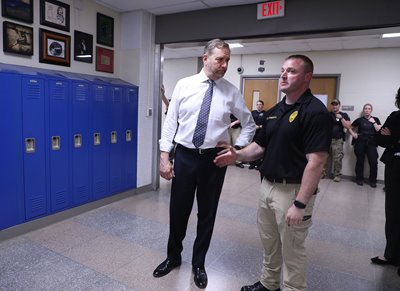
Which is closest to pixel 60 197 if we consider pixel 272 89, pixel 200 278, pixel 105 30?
pixel 200 278

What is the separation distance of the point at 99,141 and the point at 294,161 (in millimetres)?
2597

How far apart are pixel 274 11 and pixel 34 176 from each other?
3.05 metres

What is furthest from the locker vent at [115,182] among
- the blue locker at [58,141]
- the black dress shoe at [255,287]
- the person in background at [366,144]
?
the person in background at [366,144]

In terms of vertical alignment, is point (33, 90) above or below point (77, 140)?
above

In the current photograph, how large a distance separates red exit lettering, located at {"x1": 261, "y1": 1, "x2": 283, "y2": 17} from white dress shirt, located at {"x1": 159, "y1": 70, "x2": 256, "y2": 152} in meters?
1.64

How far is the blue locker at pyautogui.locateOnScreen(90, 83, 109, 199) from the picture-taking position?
3412 millimetres

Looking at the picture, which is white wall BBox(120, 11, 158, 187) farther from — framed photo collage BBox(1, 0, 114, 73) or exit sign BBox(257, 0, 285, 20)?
exit sign BBox(257, 0, 285, 20)

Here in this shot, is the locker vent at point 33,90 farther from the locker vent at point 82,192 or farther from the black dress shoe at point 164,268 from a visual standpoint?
the black dress shoe at point 164,268

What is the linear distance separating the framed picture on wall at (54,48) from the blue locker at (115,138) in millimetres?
607

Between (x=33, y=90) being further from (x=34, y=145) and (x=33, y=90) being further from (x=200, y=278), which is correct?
(x=200, y=278)

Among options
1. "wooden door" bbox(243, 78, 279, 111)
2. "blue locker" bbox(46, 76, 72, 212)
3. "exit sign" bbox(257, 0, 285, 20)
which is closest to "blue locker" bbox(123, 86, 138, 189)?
"blue locker" bbox(46, 76, 72, 212)

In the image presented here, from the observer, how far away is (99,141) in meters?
3.52

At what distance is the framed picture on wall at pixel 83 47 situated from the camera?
11.4 feet

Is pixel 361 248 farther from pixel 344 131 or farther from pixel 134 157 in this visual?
pixel 344 131
